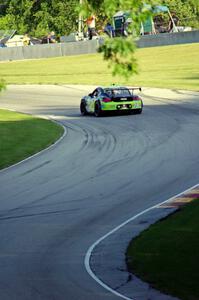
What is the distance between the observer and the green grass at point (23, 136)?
25906 mm

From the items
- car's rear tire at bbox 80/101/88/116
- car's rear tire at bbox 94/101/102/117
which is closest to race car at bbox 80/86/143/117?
car's rear tire at bbox 94/101/102/117

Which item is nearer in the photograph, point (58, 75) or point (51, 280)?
point (51, 280)

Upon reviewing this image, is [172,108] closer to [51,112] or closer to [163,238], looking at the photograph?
[51,112]

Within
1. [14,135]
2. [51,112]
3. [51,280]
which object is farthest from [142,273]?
[51,112]

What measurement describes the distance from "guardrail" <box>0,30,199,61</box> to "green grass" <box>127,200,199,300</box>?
6001cm

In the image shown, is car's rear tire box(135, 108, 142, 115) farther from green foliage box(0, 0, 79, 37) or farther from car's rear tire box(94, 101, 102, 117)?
green foliage box(0, 0, 79, 37)

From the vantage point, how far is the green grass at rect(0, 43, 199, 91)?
56156 millimetres

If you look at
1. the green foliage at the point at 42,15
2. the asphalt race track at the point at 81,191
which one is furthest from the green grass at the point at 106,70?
the green foliage at the point at 42,15

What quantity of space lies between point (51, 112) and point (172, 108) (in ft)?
22.4

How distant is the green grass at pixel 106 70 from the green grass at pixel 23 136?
14825 mm

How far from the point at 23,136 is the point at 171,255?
1862cm

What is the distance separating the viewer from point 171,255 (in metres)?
12.4

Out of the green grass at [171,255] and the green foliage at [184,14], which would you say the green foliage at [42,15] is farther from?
the green grass at [171,255]

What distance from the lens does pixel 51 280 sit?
11.8 m
